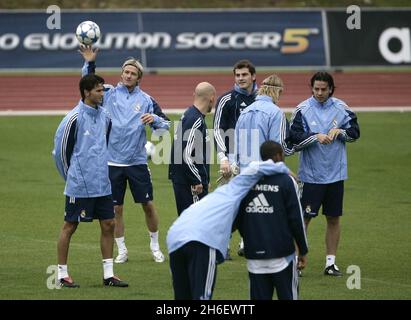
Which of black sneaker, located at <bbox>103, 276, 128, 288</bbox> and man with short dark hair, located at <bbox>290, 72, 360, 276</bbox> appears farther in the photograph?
man with short dark hair, located at <bbox>290, 72, 360, 276</bbox>

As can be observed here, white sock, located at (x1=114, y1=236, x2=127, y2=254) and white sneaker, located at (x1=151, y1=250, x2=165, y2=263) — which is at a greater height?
white sock, located at (x1=114, y1=236, x2=127, y2=254)

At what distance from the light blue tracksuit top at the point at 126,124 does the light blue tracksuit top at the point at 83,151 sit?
1590 mm

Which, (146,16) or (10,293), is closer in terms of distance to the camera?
(10,293)

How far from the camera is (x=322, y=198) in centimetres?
1297

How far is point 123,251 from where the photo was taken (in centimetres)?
1349

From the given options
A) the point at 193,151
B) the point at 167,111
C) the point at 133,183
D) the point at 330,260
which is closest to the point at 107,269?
the point at 193,151

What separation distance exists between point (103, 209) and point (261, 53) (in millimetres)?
22030

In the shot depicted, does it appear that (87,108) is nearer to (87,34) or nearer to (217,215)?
(87,34)

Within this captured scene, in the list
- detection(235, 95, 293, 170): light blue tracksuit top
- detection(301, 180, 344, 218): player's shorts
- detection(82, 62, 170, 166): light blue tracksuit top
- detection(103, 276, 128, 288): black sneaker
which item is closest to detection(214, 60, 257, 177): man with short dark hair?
detection(82, 62, 170, 166): light blue tracksuit top

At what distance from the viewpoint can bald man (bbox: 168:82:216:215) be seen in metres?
12.5

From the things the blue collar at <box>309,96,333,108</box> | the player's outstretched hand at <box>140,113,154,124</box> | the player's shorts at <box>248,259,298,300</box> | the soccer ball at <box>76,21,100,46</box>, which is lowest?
the player's shorts at <box>248,259,298,300</box>

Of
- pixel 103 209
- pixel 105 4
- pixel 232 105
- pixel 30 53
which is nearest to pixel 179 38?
pixel 30 53

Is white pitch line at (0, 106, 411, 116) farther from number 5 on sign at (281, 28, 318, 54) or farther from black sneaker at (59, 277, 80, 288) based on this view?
black sneaker at (59, 277, 80, 288)
